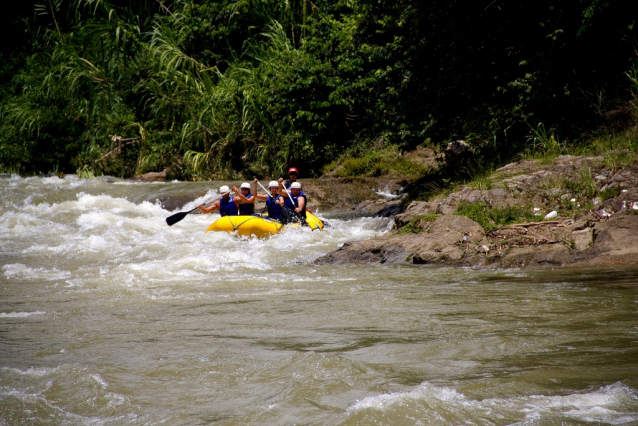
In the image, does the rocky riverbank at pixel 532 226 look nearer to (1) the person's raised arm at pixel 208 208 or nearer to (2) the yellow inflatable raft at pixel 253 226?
(2) the yellow inflatable raft at pixel 253 226

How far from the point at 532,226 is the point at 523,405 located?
14.2 ft

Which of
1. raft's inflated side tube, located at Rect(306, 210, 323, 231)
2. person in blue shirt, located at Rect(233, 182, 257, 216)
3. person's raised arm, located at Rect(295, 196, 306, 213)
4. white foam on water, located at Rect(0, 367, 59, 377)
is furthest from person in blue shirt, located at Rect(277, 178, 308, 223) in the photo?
white foam on water, located at Rect(0, 367, 59, 377)

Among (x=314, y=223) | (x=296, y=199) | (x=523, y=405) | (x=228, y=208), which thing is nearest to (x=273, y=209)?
(x=296, y=199)

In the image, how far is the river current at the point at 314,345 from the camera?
7.84ft

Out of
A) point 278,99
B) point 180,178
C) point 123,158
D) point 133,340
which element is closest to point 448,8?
point 278,99

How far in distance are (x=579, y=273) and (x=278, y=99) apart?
11.4 m

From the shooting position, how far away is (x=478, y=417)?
2.23 metres

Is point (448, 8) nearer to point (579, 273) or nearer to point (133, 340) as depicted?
point (579, 273)

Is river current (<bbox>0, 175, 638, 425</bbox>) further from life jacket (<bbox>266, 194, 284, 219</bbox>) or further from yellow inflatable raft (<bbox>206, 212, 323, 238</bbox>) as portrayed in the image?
life jacket (<bbox>266, 194, 284, 219</bbox>)

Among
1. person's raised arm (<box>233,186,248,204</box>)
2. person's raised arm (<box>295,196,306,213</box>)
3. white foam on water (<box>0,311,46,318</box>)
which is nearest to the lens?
white foam on water (<box>0,311,46,318</box>)

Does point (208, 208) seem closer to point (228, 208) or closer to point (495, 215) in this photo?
point (228, 208)

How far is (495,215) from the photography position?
6754mm

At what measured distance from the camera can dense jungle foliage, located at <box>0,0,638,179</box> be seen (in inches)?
352

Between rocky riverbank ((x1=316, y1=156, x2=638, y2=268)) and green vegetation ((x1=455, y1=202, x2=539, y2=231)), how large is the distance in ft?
0.12
